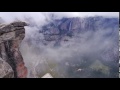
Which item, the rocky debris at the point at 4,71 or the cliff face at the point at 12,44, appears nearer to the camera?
the rocky debris at the point at 4,71

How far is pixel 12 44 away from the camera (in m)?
29.0

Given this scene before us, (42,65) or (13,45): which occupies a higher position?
(13,45)

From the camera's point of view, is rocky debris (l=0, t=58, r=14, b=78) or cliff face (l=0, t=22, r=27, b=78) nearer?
rocky debris (l=0, t=58, r=14, b=78)

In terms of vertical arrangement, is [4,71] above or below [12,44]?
above

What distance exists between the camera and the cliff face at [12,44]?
1039 inches

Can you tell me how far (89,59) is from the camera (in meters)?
193

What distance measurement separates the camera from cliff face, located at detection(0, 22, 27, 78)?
86.5 feet

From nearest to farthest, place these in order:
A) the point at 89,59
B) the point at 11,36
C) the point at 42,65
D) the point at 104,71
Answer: the point at 11,36 < the point at 104,71 < the point at 42,65 < the point at 89,59

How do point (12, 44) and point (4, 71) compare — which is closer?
point (4, 71)
